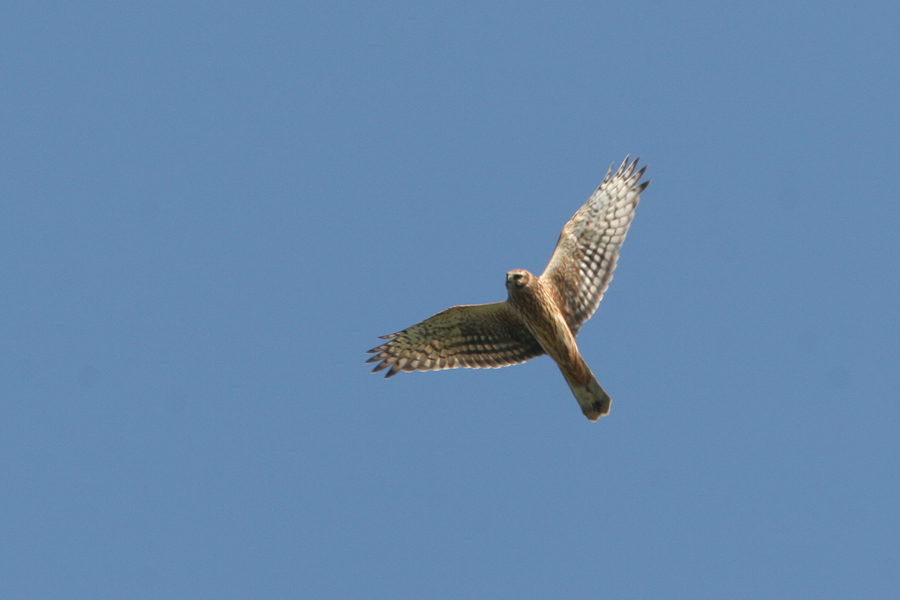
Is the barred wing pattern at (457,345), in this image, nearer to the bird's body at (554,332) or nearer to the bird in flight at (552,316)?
the bird in flight at (552,316)

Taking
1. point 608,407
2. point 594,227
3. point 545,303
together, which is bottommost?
point 608,407

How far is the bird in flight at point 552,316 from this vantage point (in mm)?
10547

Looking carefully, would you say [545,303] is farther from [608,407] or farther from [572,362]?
[608,407]

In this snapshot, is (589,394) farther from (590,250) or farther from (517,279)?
(590,250)

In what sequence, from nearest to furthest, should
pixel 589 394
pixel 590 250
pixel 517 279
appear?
pixel 517 279 → pixel 589 394 → pixel 590 250

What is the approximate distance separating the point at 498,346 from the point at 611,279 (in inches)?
67.7

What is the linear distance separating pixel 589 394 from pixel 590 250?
6.03 ft

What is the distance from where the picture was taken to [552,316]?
34.4 feet

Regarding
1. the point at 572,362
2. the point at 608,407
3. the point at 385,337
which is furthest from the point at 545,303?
the point at 385,337

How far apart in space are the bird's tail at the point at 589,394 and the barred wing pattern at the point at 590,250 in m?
0.61

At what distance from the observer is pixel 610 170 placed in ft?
36.9

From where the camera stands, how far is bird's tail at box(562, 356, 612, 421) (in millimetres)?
10602

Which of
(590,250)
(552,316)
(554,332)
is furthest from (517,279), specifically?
(590,250)

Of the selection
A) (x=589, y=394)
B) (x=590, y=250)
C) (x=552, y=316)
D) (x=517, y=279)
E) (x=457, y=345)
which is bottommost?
(x=589, y=394)
